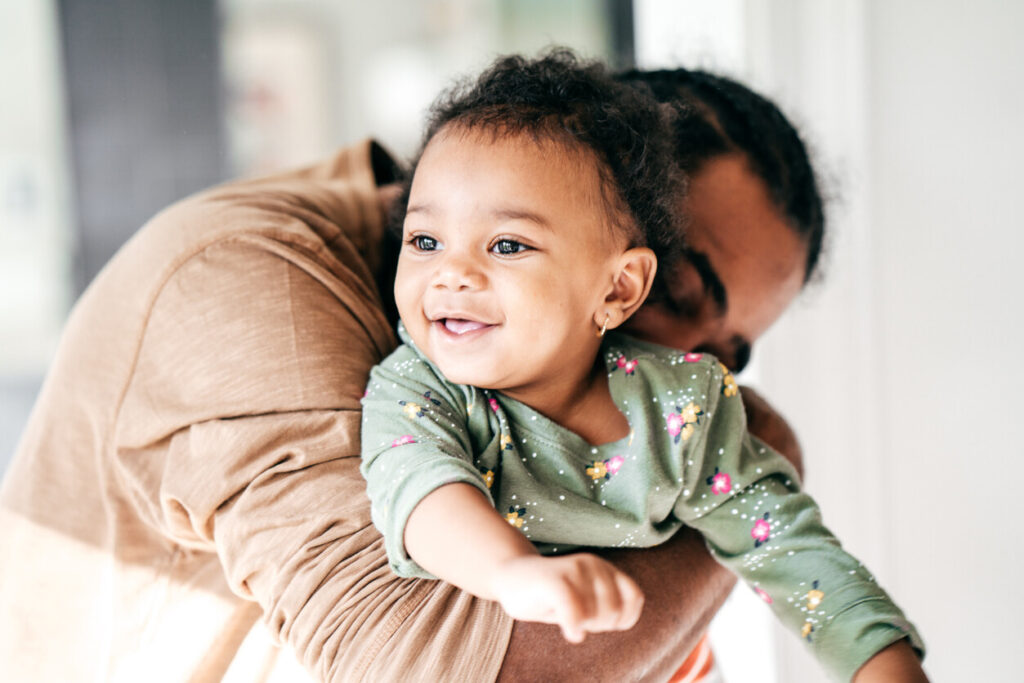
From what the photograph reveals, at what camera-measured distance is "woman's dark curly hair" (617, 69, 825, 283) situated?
1.21 meters

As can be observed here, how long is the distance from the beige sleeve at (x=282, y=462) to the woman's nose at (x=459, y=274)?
0.15 metres

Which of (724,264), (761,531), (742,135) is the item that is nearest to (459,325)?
(761,531)

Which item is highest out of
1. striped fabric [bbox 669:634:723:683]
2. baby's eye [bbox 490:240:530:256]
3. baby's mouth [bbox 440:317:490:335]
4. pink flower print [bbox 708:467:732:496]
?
baby's eye [bbox 490:240:530:256]

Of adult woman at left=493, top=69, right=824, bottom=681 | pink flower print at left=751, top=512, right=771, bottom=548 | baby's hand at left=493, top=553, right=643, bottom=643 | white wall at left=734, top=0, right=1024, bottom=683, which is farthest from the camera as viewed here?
white wall at left=734, top=0, right=1024, bottom=683

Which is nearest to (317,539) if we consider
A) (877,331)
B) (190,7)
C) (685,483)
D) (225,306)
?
(225,306)

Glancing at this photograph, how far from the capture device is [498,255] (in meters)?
0.84

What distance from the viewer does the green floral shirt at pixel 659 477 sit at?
2.78 ft

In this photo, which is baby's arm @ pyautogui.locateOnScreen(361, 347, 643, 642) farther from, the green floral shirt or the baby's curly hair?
the baby's curly hair

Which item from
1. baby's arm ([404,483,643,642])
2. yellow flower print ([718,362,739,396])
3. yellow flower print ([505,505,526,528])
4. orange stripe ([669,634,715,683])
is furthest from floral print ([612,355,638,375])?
orange stripe ([669,634,715,683])

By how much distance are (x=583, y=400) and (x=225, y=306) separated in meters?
0.39

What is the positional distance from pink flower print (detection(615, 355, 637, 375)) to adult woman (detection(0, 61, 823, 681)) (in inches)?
7.7

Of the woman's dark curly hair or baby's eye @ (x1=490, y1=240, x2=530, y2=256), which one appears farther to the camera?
the woman's dark curly hair

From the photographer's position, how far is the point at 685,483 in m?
0.92

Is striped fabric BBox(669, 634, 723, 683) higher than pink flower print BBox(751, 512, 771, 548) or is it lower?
lower
